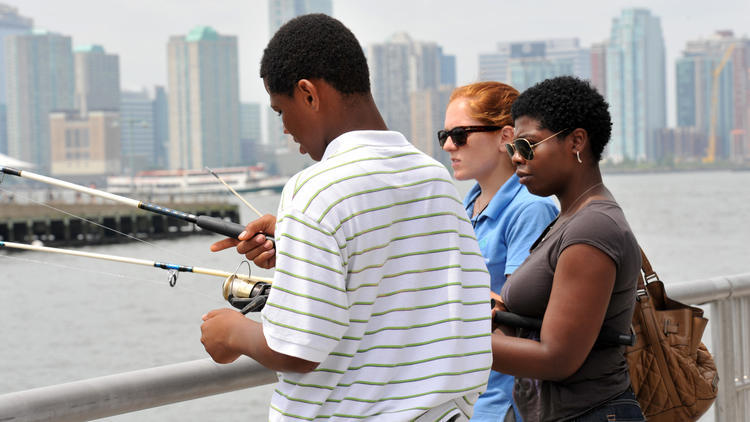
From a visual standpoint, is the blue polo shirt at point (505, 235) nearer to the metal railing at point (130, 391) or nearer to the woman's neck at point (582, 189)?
the woman's neck at point (582, 189)

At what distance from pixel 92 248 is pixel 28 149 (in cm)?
13820

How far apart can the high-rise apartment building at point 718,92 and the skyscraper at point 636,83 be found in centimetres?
527

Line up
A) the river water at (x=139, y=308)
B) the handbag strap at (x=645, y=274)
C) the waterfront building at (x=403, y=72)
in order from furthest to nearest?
the waterfront building at (x=403, y=72) → the river water at (x=139, y=308) → the handbag strap at (x=645, y=274)

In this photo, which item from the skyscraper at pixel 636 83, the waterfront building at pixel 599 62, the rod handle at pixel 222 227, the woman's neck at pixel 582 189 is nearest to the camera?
the rod handle at pixel 222 227

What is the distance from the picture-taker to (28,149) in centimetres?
18762

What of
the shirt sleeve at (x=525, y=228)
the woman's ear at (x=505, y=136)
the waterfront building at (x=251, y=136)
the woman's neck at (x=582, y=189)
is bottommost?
the shirt sleeve at (x=525, y=228)

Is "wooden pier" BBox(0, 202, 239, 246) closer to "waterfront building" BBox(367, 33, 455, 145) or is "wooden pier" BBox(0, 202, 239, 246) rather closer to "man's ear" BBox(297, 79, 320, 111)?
"man's ear" BBox(297, 79, 320, 111)

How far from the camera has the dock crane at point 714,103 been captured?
524 feet

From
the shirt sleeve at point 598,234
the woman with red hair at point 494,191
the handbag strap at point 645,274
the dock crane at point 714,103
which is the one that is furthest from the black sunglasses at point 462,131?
the dock crane at point 714,103

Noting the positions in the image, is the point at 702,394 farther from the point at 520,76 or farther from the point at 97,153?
the point at 520,76

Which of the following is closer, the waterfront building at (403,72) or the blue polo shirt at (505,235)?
the blue polo shirt at (505,235)

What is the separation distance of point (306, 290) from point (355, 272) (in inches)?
4.4

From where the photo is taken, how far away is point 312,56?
173 cm

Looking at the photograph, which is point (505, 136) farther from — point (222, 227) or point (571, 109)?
point (222, 227)
